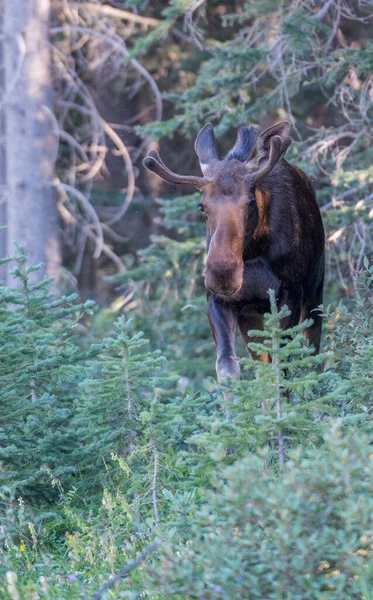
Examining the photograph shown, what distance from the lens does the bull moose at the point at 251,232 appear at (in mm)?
6461

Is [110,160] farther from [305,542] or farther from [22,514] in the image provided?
[305,542]

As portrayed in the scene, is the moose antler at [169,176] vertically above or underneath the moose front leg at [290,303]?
above

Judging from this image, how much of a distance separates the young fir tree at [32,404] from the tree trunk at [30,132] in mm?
9546

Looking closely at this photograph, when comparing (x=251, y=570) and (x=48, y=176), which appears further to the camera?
(x=48, y=176)

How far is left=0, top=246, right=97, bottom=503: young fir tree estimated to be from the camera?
18.6 feet

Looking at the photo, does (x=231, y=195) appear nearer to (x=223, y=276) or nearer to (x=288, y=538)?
(x=223, y=276)

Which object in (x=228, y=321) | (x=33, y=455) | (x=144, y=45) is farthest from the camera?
(x=144, y=45)

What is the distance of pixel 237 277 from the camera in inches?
246

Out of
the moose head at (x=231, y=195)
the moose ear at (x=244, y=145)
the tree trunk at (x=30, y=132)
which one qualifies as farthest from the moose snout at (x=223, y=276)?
the tree trunk at (x=30, y=132)

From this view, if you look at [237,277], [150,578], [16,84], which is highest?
[16,84]

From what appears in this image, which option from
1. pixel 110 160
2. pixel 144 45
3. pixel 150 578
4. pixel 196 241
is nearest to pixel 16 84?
pixel 144 45

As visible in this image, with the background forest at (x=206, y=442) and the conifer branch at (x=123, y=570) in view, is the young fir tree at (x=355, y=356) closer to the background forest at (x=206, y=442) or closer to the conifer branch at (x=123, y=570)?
the background forest at (x=206, y=442)

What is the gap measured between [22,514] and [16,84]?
11874mm

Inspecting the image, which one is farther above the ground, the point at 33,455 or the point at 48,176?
the point at 48,176
